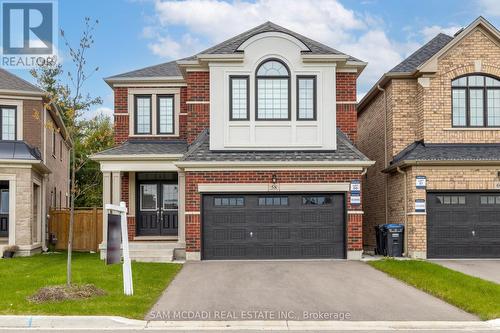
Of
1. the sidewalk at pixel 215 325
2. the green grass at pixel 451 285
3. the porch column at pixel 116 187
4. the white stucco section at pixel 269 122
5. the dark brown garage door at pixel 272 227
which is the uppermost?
the white stucco section at pixel 269 122

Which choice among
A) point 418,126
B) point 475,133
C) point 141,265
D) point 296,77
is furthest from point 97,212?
point 475,133

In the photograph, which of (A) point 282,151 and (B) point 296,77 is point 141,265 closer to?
(A) point 282,151

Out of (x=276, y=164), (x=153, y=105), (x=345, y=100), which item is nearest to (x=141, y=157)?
(x=153, y=105)

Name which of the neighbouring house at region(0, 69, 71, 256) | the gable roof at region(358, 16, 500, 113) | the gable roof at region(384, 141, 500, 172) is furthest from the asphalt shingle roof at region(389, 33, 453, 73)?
the neighbouring house at region(0, 69, 71, 256)

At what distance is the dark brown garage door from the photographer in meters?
19.0

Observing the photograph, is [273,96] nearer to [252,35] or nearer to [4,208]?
[252,35]

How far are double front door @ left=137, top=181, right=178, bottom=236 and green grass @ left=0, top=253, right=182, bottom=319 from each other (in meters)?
3.23

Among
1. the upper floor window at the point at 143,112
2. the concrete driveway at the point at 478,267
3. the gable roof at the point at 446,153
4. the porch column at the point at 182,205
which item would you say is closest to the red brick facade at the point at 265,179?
the porch column at the point at 182,205

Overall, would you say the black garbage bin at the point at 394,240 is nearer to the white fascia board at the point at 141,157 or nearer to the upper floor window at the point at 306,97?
the upper floor window at the point at 306,97

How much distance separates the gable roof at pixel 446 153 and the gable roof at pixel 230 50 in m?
3.42

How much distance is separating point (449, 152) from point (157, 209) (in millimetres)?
10007

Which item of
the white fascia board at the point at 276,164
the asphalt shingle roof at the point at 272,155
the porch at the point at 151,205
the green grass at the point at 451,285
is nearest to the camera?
the green grass at the point at 451,285

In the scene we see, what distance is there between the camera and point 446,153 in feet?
64.3

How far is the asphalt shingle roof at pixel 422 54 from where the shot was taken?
21.3 metres
